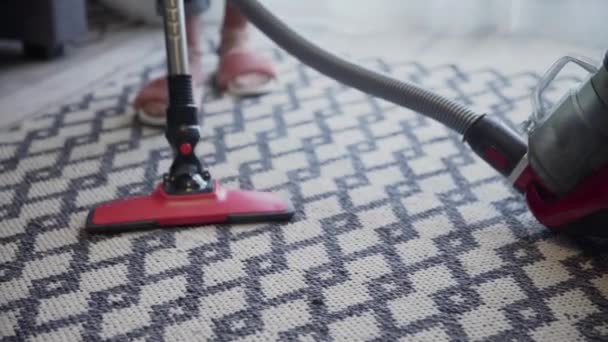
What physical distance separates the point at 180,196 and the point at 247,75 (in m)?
0.59

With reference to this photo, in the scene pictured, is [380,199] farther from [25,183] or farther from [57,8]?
[57,8]

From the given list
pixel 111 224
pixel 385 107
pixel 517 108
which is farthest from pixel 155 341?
pixel 517 108

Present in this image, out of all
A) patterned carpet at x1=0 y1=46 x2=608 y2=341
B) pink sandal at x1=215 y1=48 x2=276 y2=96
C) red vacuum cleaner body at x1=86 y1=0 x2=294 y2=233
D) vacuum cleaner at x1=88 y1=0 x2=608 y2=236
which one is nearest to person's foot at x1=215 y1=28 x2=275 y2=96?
pink sandal at x1=215 y1=48 x2=276 y2=96

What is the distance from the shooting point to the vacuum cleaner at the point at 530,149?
94 centimetres

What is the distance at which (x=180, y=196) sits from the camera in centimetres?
107

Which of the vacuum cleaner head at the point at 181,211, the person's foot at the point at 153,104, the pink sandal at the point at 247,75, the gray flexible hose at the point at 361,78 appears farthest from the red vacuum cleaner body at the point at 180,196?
the pink sandal at the point at 247,75

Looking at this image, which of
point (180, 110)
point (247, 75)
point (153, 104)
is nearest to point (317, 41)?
point (247, 75)

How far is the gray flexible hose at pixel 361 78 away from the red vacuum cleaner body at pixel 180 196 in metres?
0.27

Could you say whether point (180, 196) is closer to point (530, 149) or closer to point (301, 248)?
point (301, 248)

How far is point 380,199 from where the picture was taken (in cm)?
117

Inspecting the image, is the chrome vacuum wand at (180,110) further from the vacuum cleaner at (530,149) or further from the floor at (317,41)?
the floor at (317,41)

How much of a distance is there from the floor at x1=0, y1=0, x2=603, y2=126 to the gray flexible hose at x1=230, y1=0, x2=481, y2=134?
1.05 ft

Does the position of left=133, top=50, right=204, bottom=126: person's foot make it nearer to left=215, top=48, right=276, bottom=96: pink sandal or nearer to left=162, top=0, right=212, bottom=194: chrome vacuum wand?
left=215, top=48, right=276, bottom=96: pink sandal

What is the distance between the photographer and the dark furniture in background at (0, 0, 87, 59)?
1.75 m
